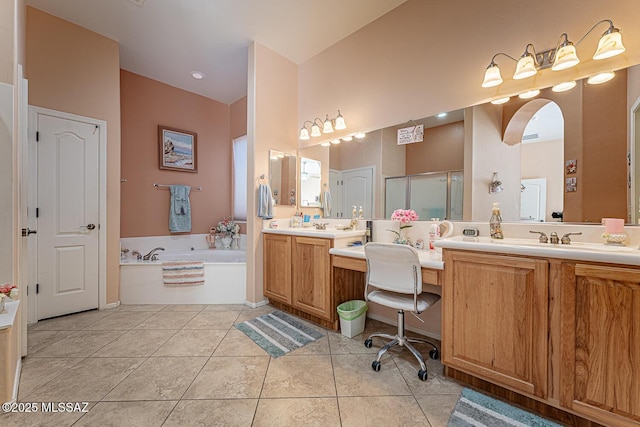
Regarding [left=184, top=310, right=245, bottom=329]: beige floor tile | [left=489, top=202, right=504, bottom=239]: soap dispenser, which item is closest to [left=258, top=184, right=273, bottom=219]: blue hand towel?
[left=184, top=310, right=245, bottom=329]: beige floor tile

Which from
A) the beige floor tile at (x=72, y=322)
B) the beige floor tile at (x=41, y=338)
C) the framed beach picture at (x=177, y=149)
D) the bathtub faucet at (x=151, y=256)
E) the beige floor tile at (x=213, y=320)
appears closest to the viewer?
the beige floor tile at (x=41, y=338)

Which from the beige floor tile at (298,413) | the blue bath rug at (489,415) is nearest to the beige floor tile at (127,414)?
the beige floor tile at (298,413)

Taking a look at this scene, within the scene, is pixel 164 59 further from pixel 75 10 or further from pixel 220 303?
pixel 220 303

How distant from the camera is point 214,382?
1.62 meters

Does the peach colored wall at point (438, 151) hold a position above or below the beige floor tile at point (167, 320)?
above

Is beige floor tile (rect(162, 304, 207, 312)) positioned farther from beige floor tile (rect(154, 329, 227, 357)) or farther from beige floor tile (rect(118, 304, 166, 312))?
beige floor tile (rect(154, 329, 227, 357))

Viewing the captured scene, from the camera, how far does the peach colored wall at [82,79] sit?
248cm

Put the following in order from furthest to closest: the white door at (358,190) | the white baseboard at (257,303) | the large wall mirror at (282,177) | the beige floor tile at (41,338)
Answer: the large wall mirror at (282,177) < the white baseboard at (257,303) < the white door at (358,190) < the beige floor tile at (41,338)

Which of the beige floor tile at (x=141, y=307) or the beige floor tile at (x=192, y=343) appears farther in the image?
the beige floor tile at (x=141, y=307)

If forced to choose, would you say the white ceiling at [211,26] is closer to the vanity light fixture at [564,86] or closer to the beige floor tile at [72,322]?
the vanity light fixture at [564,86]

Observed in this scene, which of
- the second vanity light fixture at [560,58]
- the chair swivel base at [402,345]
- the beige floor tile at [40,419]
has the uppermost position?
the second vanity light fixture at [560,58]

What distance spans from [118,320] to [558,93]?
4151mm

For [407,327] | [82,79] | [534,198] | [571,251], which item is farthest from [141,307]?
[534,198]

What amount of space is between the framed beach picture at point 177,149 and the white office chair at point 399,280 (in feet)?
11.2
